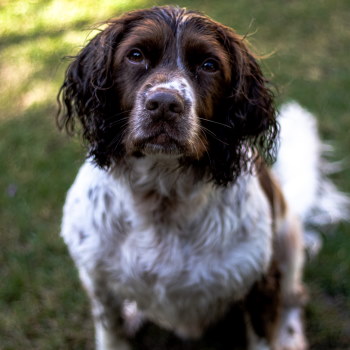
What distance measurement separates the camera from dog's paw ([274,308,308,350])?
323cm

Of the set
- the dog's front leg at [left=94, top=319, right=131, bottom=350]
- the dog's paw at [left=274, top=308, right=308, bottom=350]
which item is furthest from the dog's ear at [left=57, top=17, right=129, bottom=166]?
the dog's paw at [left=274, top=308, right=308, bottom=350]

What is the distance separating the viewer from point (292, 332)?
129 inches

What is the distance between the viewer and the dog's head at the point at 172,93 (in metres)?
2.12

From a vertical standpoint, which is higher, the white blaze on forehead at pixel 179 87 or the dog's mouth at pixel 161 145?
the white blaze on forehead at pixel 179 87

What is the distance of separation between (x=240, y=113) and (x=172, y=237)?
0.71 metres

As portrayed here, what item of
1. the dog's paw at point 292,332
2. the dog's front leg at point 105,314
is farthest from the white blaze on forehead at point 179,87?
the dog's paw at point 292,332

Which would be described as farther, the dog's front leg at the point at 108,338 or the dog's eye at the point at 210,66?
the dog's front leg at the point at 108,338

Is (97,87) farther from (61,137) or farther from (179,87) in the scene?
(61,137)

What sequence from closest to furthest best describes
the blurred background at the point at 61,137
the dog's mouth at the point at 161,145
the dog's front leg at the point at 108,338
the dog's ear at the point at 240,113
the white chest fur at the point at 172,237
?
the dog's mouth at the point at 161,145 < the dog's ear at the point at 240,113 < the white chest fur at the point at 172,237 < the dog's front leg at the point at 108,338 < the blurred background at the point at 61,137

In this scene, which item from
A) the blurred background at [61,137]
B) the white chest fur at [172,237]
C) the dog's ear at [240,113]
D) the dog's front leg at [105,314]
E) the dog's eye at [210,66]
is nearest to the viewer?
the dog's eye at [210,66]

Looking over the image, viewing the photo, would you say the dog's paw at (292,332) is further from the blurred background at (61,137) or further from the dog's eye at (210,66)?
the dog's eye at (210,66)

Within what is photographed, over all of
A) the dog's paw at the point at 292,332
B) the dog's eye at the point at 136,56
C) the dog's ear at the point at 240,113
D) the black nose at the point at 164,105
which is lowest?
the dog's paw at the point at 292,332

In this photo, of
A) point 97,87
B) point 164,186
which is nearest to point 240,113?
point 164,186

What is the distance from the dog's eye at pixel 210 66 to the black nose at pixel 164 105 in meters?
0.27
